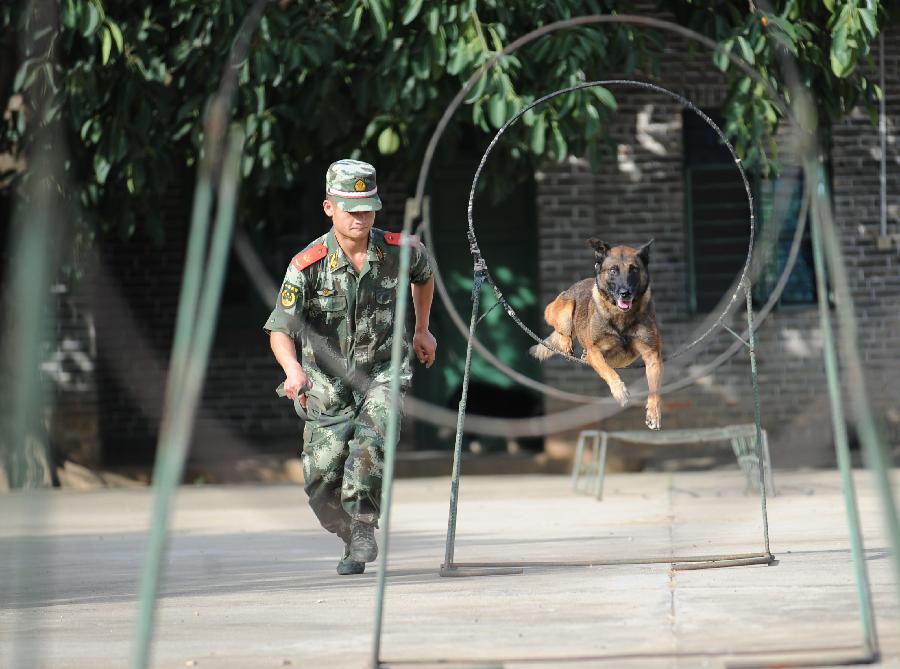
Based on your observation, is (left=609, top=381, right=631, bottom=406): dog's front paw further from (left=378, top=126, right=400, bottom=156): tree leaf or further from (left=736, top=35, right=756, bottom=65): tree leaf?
(left=378, top=126, right=400, bottom=156): tree leaf

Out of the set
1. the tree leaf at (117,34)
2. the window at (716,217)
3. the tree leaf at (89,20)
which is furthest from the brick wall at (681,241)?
the tree leaf at (89,20)

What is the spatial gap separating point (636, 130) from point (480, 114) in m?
3.12

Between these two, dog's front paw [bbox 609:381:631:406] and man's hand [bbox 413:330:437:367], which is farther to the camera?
man's hand [bbox 413:330:437:367]

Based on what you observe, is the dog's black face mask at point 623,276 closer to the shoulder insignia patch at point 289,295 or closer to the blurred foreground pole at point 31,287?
the shoulder insignia patch at point 289,295

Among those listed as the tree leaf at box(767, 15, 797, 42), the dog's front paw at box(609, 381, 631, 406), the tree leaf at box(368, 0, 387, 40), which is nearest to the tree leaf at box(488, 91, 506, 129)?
the tree leaf at box(368, 0, 387, 40)

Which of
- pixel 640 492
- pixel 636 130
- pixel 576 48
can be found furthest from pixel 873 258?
pixel 576 48

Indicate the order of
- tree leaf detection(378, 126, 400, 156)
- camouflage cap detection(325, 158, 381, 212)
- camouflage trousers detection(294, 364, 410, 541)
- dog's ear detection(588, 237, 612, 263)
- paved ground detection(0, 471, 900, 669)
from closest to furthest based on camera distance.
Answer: paved ground detection(0, 471, 900, 669) → camouflage cap detection(325, 158, 381, 212) → camouflage trousers detection(294, 364, 410, 541) → dog's ear detection(588, 237, 612, 263) → tree leaf detection(378, 126, 400, 156)

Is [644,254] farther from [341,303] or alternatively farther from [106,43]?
[106,43]

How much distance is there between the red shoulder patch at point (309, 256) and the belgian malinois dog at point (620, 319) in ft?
4.03

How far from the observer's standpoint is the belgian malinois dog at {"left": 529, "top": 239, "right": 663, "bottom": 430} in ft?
21.3

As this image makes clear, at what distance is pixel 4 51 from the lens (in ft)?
36.9

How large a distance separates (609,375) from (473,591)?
1255 millimetres

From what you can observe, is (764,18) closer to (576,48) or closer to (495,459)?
(576,48)

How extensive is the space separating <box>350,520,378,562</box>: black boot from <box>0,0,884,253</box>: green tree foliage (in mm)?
3636
